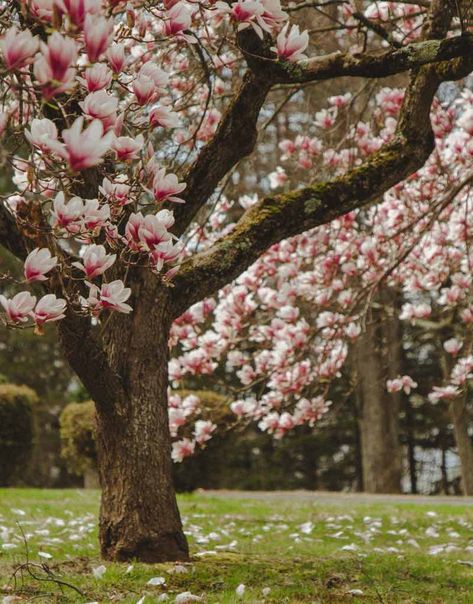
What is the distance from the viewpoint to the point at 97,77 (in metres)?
1.88

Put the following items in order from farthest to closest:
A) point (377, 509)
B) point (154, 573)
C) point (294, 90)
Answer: point (377, 509)
point (294, 90)
point (154, 573)

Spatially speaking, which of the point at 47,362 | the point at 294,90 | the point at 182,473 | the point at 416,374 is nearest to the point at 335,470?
the point at 416,374

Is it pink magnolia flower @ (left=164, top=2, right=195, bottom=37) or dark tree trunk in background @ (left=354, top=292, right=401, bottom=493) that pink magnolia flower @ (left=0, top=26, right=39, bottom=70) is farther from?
dark tree trunk in background @ (left=354, top=292, right=401, bottom=493)

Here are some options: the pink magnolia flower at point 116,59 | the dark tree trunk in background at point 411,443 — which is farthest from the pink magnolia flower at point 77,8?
the dark tree trunk in background at point 411,443

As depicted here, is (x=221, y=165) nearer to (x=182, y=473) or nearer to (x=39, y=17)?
(x=39, y=17)

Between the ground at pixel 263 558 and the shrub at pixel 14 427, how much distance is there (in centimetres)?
370

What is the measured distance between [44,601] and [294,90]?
3.67 metres

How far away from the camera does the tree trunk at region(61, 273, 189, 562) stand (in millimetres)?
3518

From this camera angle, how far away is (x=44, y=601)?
110 inches

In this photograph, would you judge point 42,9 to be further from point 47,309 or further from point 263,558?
point 263,558

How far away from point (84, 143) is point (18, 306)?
718 mm

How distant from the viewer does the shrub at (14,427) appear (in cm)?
1112

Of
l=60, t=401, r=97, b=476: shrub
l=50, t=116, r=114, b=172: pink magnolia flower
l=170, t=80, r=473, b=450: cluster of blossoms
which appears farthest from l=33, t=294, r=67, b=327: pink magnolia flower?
l=60, t=401, r=97, b=476: shrub

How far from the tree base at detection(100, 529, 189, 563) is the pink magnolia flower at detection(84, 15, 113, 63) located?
248 cm
